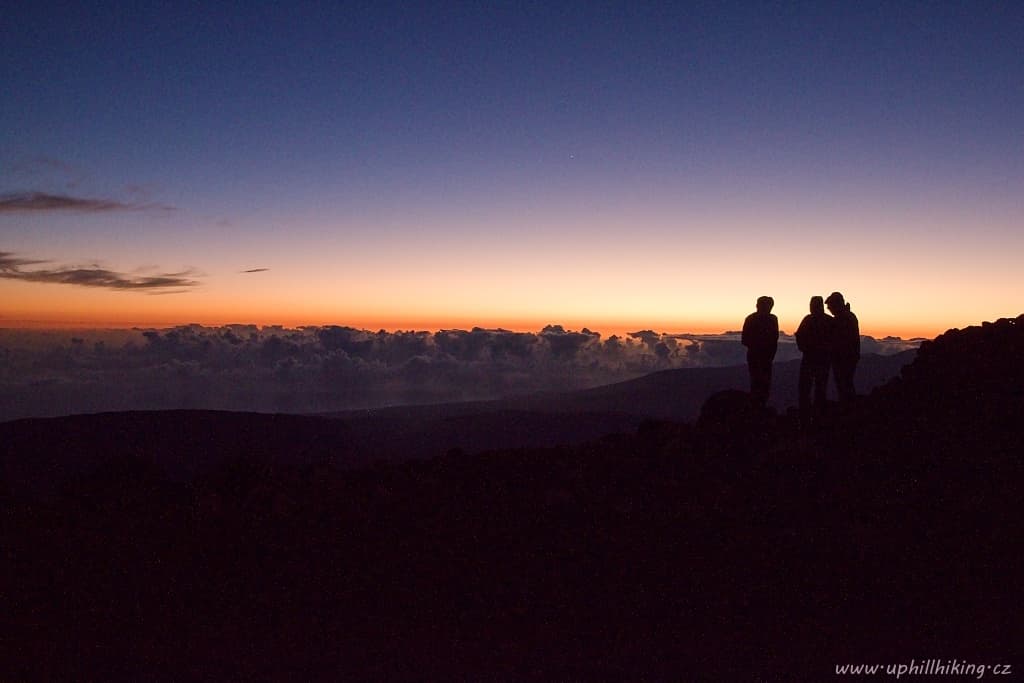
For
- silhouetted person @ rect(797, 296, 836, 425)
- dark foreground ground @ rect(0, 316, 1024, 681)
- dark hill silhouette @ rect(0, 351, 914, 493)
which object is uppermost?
silhouetted person @ rect(797, 296, 836, 425)

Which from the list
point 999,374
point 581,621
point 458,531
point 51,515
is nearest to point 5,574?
point 51,515

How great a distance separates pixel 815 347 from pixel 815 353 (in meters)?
0.15

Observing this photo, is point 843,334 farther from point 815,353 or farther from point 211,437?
point 211,437

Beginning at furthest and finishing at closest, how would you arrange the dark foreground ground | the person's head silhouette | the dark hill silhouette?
1. the dark hill silhouette
2. the person's head silhouette
3. the dark foreground ground

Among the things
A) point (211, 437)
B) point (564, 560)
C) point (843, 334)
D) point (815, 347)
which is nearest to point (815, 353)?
point (815, 347)

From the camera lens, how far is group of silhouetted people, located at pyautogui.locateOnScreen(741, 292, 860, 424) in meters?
18.2

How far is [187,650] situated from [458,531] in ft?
15.7

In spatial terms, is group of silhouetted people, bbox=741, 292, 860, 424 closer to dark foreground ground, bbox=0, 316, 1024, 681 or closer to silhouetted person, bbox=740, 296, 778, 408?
silhouetted person, bbox=740, 296, 778, 408

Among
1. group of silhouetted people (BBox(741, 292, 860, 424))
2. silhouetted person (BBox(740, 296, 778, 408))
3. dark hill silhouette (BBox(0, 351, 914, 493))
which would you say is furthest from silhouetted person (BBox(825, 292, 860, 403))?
dark hill silhouette (BBox(0, 351, 914, 493))

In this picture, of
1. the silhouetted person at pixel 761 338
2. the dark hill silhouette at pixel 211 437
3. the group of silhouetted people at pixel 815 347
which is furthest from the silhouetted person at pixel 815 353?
the dark hill silhouette at pixel 211 437

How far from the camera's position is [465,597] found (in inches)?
482

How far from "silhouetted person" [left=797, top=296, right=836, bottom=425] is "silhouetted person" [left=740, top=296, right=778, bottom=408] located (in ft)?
2.11

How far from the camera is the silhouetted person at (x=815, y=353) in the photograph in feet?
59.7

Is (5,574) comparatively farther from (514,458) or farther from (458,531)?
(514,458)
